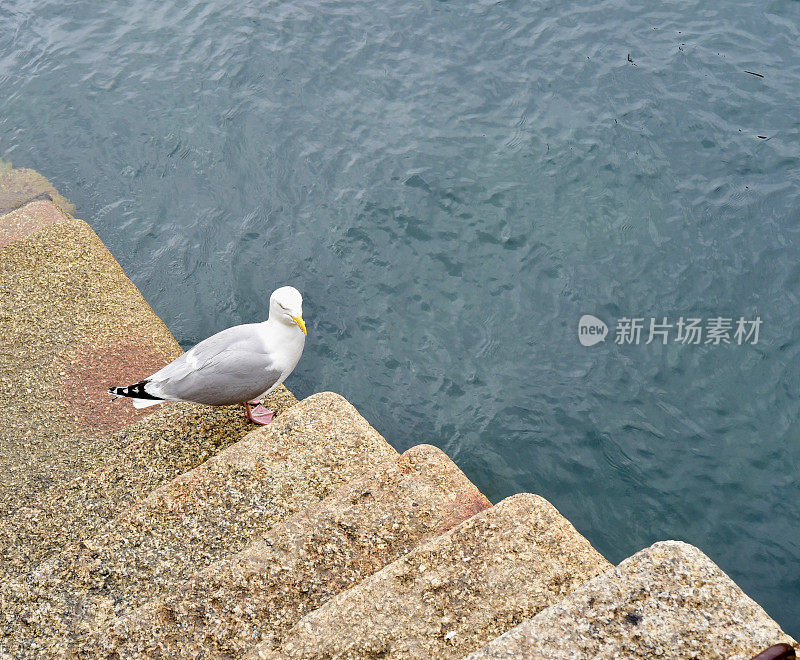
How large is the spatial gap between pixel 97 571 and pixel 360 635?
1.61m

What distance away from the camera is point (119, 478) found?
4.72m

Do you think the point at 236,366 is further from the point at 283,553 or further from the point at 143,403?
the point at 283,553

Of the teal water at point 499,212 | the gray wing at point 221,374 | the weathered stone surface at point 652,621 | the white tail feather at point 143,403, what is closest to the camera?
the weathered stone surface at point 652,621

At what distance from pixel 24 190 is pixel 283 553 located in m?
7.09

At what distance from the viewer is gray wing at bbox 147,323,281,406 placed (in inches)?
201

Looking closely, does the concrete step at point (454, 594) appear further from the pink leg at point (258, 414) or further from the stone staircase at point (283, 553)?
the pink leg at point (258, 414)

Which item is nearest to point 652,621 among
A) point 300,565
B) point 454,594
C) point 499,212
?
point 454,594

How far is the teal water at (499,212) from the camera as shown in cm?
596

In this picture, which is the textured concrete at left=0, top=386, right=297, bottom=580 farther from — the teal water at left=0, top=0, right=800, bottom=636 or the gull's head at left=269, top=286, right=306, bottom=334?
the teal water at left=0, top=0, right=800, bottom=636

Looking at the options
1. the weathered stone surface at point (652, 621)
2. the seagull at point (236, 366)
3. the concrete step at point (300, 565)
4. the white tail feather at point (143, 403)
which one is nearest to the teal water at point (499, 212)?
the seagull at point (236, 366)

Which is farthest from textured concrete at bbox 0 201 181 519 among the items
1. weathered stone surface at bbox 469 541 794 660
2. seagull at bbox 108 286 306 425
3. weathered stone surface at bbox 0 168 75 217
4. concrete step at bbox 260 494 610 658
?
weathered stone surface at bbox 469 541 794 660

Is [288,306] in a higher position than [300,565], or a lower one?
higher

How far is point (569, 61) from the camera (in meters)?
8.94

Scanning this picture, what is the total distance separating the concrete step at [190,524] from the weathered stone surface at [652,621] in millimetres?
1895
